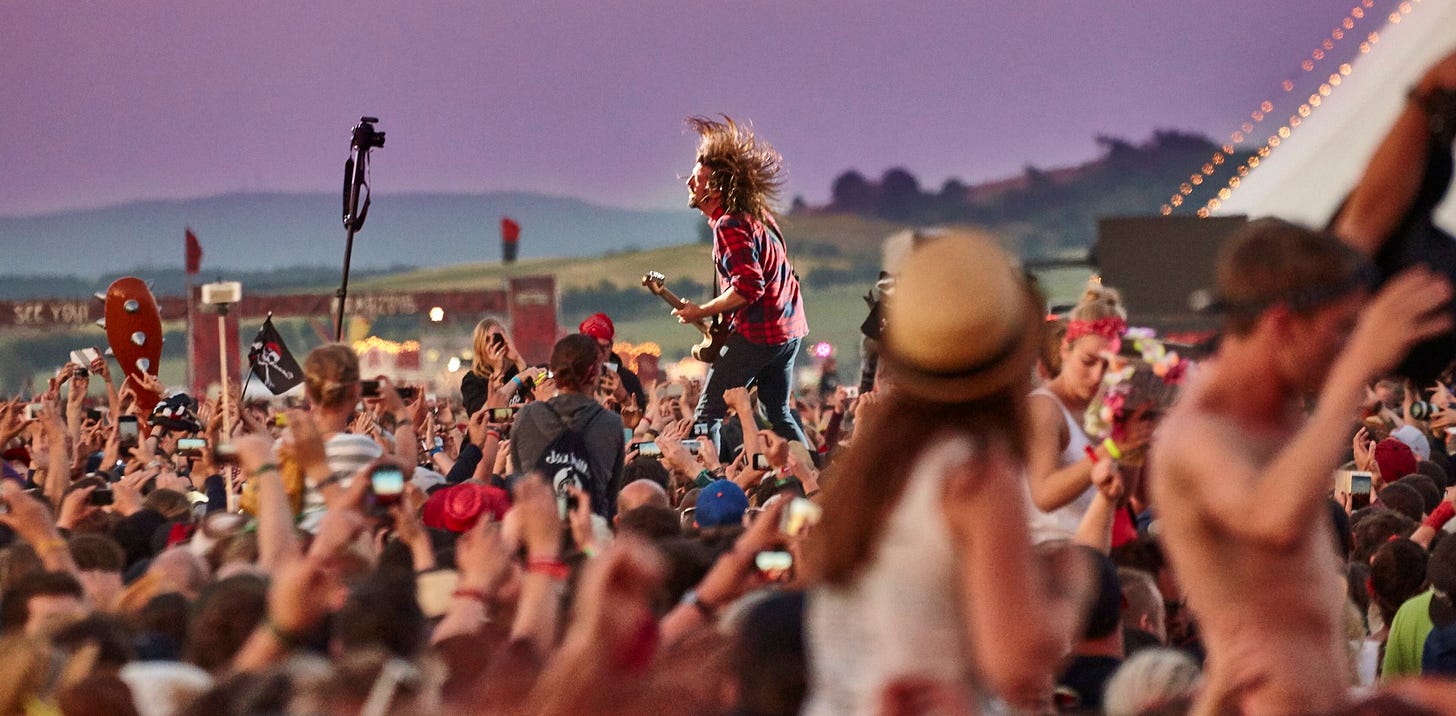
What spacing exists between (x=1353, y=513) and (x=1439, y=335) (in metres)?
3.57

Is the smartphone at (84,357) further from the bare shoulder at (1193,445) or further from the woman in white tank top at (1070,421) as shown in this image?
the bare shoulder at (1193,445)

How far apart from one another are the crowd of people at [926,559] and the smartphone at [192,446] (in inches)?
81.8

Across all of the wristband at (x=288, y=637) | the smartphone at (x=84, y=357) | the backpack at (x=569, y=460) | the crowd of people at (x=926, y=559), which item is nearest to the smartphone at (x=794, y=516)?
the crowd of people at (x=926, y=559)

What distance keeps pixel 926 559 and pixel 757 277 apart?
6178 mm

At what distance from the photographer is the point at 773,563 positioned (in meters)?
3.65

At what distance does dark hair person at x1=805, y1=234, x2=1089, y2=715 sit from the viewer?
2256mm

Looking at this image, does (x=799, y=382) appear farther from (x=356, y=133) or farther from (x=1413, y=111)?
(x=1413, y=111)

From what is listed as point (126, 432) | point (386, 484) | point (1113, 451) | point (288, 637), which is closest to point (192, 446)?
point (126, 432)

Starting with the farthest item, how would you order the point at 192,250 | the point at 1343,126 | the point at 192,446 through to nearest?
the point at 192,250 < the point at 1343,126 < the point at 192,446

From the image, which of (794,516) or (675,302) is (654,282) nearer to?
(675,302)

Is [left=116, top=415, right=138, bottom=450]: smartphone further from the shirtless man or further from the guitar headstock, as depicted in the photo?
the shirtless man

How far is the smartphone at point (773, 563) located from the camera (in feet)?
11.9

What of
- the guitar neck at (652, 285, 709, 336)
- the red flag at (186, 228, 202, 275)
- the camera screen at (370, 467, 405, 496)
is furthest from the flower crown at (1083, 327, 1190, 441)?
the red flag at (186, 228, 202, 275)

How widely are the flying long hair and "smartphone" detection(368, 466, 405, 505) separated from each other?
4.39 m
